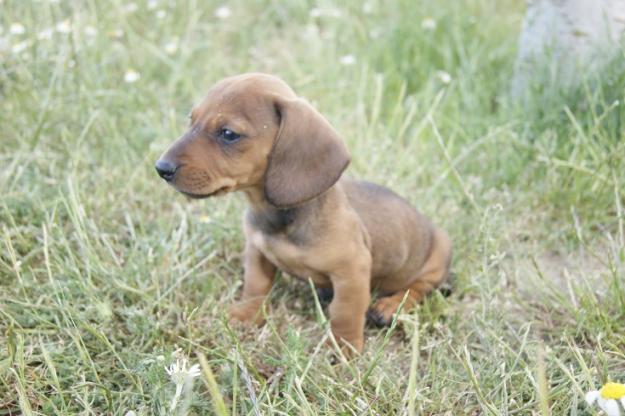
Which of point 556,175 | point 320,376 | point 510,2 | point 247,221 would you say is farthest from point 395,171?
point 510,2

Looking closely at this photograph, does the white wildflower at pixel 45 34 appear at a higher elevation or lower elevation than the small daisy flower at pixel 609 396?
higher

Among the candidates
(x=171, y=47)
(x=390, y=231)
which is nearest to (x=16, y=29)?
(x=171, y=47)

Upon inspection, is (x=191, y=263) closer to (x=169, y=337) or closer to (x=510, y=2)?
(x=169, y=337)

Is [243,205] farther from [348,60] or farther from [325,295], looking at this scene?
[348,60]

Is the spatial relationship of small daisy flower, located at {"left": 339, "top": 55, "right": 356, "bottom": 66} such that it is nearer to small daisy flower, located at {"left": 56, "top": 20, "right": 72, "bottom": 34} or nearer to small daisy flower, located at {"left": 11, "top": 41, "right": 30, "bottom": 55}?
small daisy flower, located at {"left": 56, "top": 20, "right": 72, "bottom": 34}

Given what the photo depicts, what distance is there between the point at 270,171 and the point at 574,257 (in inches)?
80.2

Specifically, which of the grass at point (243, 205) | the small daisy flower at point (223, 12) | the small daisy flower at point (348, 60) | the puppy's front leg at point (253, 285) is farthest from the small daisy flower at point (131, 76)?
the puppy's front leg at point (253, 285)

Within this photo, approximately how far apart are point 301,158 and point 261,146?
18 cm

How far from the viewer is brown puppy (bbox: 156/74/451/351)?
305 centimetres

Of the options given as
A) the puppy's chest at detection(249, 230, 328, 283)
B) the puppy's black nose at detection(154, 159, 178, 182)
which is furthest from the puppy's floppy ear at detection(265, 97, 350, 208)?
the puppy's black nose at detection(154, 159, 178, 182)

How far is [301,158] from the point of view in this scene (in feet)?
10.1

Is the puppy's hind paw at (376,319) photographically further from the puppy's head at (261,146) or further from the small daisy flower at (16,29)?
the small daisy flower at (16,29)

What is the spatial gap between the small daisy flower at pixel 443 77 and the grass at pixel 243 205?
0.22 ft

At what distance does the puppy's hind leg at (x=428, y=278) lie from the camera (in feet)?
12.5
